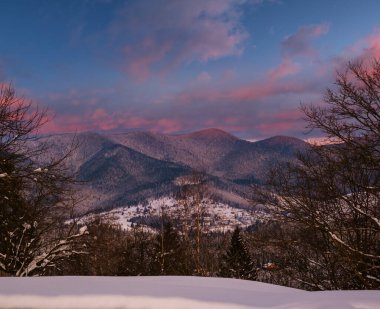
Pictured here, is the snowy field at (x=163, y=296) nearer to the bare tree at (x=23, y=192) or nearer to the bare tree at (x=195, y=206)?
the bare tree at (x=23, y=192)

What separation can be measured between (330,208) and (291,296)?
7678mm

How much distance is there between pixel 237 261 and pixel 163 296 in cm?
3235

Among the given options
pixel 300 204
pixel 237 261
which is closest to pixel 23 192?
pixel 300 204

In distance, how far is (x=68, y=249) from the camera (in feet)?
34.0

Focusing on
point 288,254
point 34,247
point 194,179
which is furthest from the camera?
point 194,179

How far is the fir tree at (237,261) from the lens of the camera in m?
33.2

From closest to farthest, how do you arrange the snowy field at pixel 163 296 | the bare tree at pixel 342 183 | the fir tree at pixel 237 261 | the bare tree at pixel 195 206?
the snowy field at pixel 163 296
the bare tree at pixel 342 183
the bare tree at pixel 195 206
the fir tree at pixel 237 261

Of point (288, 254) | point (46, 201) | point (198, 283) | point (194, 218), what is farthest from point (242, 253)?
point (198, 283)

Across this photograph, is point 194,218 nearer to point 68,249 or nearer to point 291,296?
point 68,249

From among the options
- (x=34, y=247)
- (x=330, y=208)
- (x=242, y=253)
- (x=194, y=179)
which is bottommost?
(x=242, y=253)

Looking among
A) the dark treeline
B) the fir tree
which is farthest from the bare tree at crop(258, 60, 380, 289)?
the fir tree

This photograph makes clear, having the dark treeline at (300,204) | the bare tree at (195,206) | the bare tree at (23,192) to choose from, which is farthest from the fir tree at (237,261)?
the bare tree at (23,192)

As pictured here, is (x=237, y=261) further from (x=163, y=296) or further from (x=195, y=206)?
(x=163, y=296)

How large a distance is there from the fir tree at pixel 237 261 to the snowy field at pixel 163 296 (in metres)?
29.3
